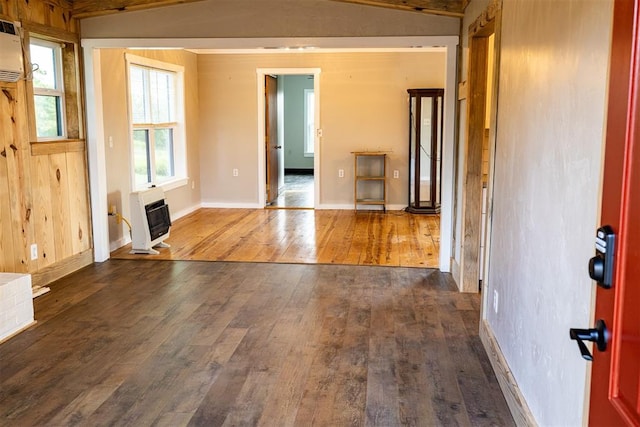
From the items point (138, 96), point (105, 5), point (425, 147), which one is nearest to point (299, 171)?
point (425, 147)

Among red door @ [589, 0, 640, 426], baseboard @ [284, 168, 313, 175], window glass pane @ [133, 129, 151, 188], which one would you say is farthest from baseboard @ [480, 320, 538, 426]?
baseboard @ [284, 168, 313, 175]

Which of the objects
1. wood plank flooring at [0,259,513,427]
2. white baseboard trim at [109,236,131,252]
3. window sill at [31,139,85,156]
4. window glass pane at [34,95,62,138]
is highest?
window glass pane at [34,95,62,138]

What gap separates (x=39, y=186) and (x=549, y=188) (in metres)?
4.02

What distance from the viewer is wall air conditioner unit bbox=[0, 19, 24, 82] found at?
4066 millimetres

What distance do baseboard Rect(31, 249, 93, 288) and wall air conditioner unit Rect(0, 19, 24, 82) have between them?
1.53 m

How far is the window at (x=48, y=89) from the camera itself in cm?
486

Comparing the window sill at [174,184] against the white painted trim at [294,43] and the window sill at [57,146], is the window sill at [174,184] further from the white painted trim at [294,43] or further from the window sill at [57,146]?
the white painted trim at [294,43]

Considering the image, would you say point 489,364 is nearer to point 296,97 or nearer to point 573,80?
point 573,80

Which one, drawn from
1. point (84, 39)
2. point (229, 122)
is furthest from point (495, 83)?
point (229, 122)

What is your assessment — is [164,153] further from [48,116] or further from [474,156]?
[474,156]

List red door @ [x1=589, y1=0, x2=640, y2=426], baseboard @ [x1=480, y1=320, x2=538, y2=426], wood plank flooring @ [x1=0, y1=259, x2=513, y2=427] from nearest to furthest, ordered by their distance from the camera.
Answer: red door @ [x1=589, y1=0, x2=640, y2=426], baseboard @ [x1=480, y1=320, x2=538, y2=426], wood plank flooring @ [x1=0, y1=259, x2=513, y2=427]

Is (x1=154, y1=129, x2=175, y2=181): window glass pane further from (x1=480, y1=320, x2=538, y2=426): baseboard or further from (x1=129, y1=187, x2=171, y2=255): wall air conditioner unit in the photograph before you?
(x1=480, y1=320, x2=538, y2=426): baseboard

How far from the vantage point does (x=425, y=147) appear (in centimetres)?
828

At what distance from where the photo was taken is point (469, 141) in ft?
14.6
